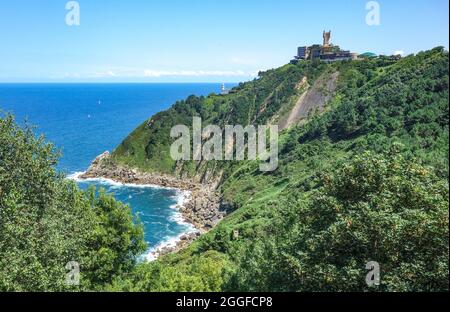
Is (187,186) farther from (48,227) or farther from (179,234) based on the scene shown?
(48,227)

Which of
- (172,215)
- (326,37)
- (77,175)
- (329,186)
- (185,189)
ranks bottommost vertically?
(172,215)

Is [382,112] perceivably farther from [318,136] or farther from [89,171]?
[89,171]

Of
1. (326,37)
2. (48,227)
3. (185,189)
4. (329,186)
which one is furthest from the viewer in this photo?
(326,37)

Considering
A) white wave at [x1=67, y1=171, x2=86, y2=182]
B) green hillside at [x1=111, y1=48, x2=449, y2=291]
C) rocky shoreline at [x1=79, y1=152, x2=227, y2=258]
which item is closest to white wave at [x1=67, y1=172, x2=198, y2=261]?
white wave at [x1=67, y1=171, x2=86, y2=182]

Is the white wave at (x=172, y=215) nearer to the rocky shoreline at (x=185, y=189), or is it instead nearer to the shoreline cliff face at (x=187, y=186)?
the rocky shoreline at (x=185, y=189)

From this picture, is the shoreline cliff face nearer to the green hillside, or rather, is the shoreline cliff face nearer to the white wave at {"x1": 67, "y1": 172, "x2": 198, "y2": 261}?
the white wave at {"x1": 67, "y1": 172, "x2": 198, "y2": 261}

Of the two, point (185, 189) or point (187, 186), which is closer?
point (185, 189)

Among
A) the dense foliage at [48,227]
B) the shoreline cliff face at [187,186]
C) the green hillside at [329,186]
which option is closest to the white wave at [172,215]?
the shoreline cliff face at [187,186]

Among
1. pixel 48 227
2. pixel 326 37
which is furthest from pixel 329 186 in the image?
pixel 326 37

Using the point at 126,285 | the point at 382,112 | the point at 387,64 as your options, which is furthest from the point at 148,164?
the point at 126,285
